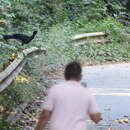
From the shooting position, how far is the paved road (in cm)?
1038

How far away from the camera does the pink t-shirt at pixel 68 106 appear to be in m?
5.41

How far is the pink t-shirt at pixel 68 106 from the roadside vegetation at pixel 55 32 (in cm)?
353

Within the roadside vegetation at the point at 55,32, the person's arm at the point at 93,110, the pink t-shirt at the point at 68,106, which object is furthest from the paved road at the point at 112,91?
the pink t-shirt at the point at 68,106

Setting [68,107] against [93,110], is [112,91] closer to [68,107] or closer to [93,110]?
[93,110]

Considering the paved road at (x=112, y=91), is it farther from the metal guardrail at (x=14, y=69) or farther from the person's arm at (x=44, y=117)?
the person's arm at (x=44, y=117)

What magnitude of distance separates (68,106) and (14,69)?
528 centimetres

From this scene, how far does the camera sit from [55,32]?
1853 cm

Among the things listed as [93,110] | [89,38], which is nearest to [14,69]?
[93,110]

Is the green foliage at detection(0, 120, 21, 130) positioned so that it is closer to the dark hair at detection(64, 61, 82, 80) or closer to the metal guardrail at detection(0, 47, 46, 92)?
the metal guardrail at detection(0, 47, 46, 92)

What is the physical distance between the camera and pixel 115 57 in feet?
67.6

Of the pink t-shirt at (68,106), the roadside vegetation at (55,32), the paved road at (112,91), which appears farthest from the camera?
the roadside vegetation at (55,32)

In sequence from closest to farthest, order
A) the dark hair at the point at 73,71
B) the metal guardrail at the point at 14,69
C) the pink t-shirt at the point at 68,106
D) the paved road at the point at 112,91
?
the pink t-shirt at the point at 68,106 → the dark hair at the point at 73,71 → the metal guardrail at the point at 14,69 → the paved road at the point at 112,91

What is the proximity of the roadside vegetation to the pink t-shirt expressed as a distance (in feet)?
11.6

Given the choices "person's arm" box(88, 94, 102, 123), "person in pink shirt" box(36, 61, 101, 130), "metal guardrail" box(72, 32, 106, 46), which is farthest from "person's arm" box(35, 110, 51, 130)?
"metal guardrail" box(72, 32, 106, 46)
